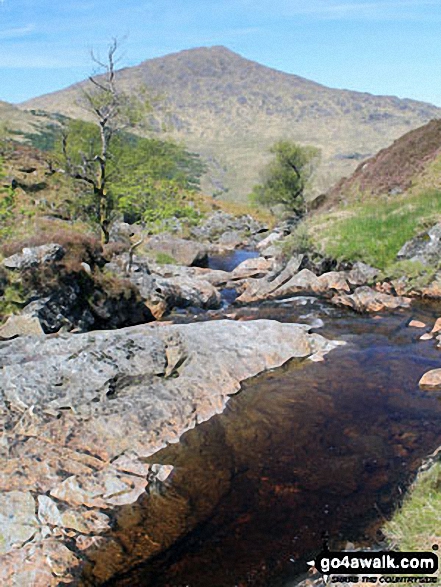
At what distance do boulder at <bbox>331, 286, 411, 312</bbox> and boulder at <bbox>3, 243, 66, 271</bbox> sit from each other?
13.1m

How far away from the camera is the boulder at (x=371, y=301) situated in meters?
21.8

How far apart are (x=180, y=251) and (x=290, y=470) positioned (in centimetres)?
3225

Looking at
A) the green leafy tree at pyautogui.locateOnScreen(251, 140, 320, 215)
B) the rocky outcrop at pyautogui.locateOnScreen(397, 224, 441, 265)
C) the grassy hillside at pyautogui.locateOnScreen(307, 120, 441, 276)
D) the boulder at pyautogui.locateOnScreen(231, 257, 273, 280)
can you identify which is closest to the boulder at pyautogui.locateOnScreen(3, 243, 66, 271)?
the boulder at pyautogui.locateOnScreen(231, 257, 273, 280)

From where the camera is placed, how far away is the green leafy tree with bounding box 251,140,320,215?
5928cm

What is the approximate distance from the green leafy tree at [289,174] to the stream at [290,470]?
46.7 metres

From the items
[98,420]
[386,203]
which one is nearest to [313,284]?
[386,203]

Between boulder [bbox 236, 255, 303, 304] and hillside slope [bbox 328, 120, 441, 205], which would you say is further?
hillside slope [bbox 328, 120, 441, 205]

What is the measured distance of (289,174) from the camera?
195 feet

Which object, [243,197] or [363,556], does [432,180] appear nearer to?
[363,556]

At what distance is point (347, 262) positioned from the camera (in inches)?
1117

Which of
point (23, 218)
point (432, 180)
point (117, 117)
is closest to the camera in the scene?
point (117, 117)

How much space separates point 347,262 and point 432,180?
1479cm

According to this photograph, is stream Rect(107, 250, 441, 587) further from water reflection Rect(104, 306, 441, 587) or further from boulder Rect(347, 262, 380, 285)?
boulder Rect(347, 262, 380, 285)

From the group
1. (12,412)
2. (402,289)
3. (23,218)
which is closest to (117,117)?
(23,218)
